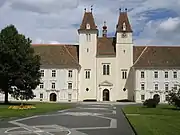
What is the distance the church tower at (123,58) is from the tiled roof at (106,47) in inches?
73.2

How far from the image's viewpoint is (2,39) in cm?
5766

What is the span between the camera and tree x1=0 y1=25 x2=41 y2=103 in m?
56.3

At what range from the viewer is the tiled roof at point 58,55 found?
295ft

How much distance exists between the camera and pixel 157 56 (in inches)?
3585

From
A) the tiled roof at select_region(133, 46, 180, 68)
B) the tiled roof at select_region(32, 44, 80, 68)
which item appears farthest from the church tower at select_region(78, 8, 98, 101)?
the tiled roof at select_region(133, 46, 180, 68)

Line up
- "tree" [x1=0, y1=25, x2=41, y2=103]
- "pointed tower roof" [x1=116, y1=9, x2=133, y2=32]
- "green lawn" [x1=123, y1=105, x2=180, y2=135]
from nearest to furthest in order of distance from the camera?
"green lawn" [x1=123, y1=105, x2=180, y2=135] → "tree" [x1=0, y1=25, x2=41, y2=103] → "pointed tower roof" [x1=116, y1=9, x2=133, y2=32]

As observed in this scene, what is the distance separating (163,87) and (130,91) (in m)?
8.07

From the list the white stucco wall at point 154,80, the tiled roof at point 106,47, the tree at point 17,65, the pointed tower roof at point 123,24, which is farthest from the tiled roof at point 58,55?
the tree at point 17,65

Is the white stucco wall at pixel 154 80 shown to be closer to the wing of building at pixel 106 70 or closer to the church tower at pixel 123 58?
the wing of building at pixel 106 70

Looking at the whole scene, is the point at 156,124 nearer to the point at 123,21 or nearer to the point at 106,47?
the point at 106,47

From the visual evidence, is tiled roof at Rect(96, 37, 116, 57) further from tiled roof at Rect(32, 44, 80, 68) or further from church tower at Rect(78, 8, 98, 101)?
tiled roof at Rect(32, 44, 80, 68)

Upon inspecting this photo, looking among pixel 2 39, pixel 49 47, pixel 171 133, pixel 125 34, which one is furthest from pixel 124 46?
pixel 171 133

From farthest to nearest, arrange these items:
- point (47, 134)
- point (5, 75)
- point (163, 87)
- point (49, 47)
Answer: point (49, 47) → point (163, 87) → point (5, 75) → point (47, 134)

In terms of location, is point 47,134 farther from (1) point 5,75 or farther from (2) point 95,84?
(2) point 95,84
